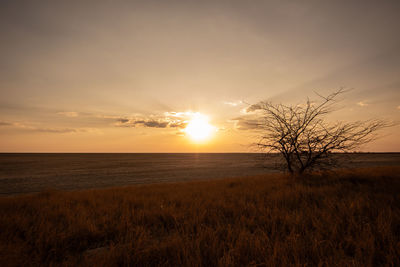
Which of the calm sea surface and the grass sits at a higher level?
the grass

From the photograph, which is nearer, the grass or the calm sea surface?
the grass

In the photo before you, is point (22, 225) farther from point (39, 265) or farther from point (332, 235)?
point (332, 235)

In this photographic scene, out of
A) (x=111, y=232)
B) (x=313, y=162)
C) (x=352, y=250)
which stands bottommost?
(x=111, y=232)

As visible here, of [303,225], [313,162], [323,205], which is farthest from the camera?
[313,162]

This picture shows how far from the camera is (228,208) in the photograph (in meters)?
3.85

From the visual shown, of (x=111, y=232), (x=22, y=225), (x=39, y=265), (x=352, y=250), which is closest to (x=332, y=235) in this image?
(x=352, y=250)

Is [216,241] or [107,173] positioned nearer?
[216,241]

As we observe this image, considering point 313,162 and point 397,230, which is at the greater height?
point 313,162

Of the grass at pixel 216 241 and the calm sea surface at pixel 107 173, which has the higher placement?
the grass at pixel 216 241

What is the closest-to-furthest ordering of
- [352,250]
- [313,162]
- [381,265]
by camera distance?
[381,265]
[352,250]
[313,162]

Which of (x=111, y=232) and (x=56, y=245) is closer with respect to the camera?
(x=56, y=245)

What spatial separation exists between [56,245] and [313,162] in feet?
30.6

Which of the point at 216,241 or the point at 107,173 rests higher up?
the point at 216,241

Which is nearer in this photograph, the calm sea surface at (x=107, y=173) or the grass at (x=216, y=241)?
the grass at (x=216, y=241)
